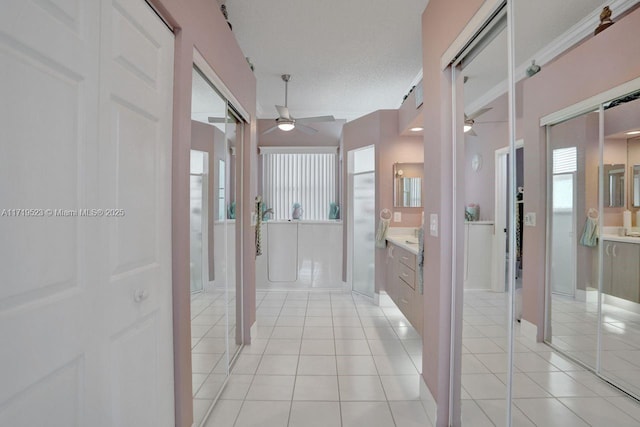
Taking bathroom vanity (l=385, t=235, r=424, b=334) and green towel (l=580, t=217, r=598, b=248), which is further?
bathroom vanity (l=385, t=235, r=424, b=334)

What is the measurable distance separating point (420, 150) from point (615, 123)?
309 centimetres

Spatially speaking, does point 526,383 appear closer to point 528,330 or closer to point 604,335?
point 528,330

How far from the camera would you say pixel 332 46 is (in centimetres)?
313

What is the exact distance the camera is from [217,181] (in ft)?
6.75

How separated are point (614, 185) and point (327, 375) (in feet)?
6.60

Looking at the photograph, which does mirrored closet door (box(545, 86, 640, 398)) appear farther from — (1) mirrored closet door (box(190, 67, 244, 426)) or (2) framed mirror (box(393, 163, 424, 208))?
(2) framed mirror (box(393, 163, 424, 208))

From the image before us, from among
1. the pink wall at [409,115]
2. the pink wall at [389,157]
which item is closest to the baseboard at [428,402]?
the pink wall at [389,157]

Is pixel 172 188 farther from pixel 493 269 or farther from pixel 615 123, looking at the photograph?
pixel 615 123

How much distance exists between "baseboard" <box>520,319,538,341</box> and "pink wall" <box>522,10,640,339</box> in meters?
0.01

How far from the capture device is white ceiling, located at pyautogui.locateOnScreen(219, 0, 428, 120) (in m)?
2.55

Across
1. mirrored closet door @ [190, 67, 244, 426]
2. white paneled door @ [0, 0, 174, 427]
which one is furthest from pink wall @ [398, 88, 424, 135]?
white paneled door @ [0, 0, 174, 427]

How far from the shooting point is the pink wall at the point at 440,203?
159 cm

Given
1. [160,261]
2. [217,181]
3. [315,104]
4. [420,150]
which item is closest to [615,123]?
[160,261]

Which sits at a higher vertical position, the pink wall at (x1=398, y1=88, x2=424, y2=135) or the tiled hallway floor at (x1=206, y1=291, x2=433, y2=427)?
the pink wall at (x1=398, y1=88, x2=424, y2=135)
